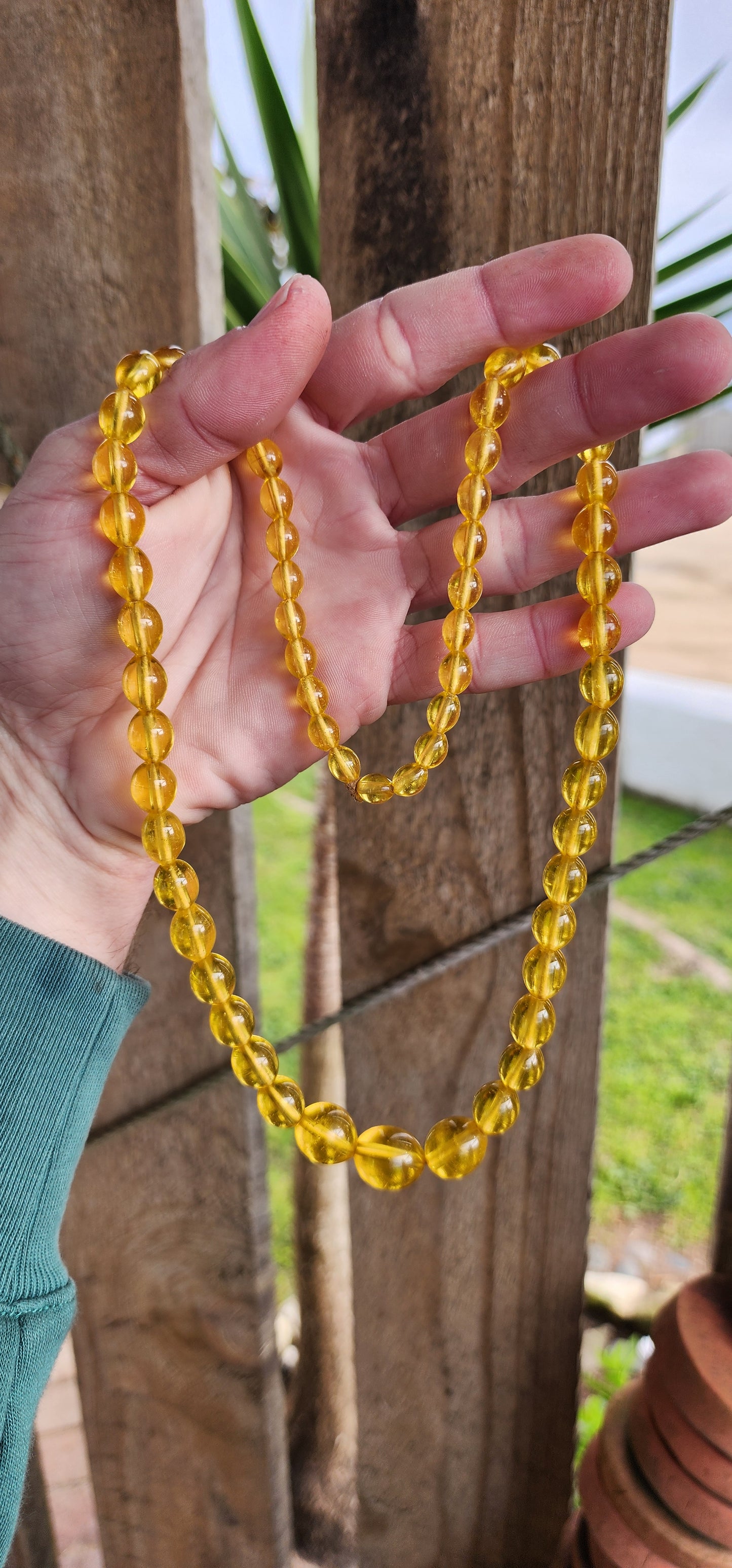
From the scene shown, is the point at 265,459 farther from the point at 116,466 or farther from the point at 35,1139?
the point at 35,1139

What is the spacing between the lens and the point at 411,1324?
42.1 inches

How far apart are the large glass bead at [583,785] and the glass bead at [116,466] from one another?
413 millimetres

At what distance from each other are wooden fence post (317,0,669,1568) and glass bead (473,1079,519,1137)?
189 mm

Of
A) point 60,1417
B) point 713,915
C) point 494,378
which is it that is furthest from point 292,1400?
point 713,915

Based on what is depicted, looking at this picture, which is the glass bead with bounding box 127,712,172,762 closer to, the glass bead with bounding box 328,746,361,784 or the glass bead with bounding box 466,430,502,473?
the glass bead with bounding box 328,746,361,784

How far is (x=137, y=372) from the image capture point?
0.69 meters

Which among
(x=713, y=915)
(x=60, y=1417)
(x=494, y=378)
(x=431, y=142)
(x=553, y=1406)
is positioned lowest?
(x=60, y=1417)

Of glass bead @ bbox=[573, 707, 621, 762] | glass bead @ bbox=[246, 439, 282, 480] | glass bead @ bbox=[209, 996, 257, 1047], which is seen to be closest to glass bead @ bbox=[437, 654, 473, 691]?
glass bead @ bbox=[573, 707, 621, 762]

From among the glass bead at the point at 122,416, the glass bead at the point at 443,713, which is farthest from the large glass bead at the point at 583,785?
the glass bead at the point at 122,416

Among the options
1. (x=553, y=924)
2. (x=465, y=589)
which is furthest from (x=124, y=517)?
(x=553, y=924)

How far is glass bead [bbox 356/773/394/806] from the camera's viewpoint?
2.73ft

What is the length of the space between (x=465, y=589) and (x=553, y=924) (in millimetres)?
285

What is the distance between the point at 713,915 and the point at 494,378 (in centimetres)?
273

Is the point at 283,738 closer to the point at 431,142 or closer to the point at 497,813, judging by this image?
the point at 497,813
